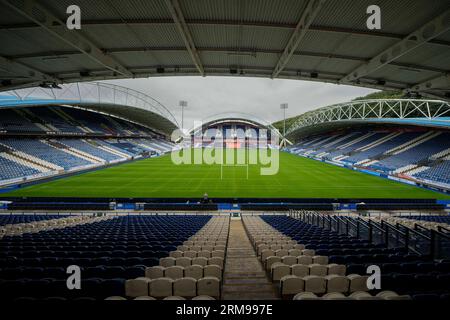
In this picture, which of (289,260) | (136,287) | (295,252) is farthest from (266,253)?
(136,287)

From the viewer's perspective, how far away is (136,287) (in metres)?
3.78

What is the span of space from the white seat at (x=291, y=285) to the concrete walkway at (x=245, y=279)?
1.82 ft

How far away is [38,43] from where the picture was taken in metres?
7.39

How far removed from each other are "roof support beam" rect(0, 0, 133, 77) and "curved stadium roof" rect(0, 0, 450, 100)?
3cm

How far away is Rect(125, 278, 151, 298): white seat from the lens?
3768 mm

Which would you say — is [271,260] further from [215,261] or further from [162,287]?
[162,287]

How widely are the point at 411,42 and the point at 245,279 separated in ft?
27.7

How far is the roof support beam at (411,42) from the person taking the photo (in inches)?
226

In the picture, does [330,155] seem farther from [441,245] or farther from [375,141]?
[441,245]

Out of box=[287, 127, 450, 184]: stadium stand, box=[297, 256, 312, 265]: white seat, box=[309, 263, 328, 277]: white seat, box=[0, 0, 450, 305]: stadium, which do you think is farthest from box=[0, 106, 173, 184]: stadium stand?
box=[287, 127, 450, 184]: stadium stand
